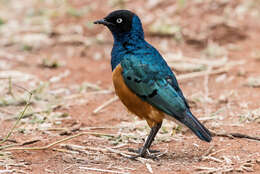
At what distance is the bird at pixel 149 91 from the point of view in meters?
4.65

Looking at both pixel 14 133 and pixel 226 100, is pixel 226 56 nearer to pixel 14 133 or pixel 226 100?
pixel 226 100

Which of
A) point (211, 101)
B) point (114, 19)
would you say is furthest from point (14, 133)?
point (211, 101)

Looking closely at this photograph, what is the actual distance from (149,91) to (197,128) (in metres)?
0.62

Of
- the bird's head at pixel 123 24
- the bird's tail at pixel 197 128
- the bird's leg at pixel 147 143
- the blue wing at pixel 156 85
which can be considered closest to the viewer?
the bird's tail at pixel 197 128

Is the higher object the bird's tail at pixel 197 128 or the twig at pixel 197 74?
the bird's tail at pixel 197 128

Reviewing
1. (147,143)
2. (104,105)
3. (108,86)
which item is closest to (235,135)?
(147,143)

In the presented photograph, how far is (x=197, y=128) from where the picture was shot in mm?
4551

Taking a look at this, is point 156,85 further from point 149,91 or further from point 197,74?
point 197,74

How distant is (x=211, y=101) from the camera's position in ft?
21.9

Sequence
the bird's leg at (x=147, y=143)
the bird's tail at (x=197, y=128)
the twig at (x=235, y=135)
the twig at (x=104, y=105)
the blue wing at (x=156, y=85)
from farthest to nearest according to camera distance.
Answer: the twig at (x=104, y=105), the twig at (x=235, y=135), the bird's leg at (x=147, y=143), the blue wing at (x=156, y=85), the bird's tail at (x=197, y=128)

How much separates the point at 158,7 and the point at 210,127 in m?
5.86

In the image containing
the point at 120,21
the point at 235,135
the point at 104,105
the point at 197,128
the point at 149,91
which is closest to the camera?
the point at 197,128

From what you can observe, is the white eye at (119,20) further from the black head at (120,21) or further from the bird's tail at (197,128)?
the bird's tail at (197,128)

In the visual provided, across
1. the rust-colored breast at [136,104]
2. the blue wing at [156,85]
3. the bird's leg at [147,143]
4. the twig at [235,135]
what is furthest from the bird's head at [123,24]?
the twig at [235,135]
